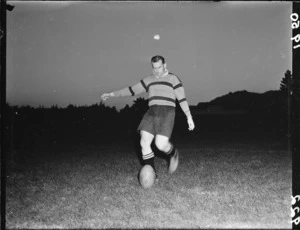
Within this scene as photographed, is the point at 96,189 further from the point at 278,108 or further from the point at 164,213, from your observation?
the point at 278,108

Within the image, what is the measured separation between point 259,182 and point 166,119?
2.17 m

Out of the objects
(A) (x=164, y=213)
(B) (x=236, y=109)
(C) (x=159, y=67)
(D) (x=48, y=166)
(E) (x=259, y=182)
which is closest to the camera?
(A) (x=164, y=213)

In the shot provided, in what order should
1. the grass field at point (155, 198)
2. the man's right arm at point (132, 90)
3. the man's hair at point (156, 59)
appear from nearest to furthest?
the grass field at point (155, 198)
the man's hair at point (156, 59)
the man's right arm at point (132, 90)

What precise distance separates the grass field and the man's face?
6.56ft

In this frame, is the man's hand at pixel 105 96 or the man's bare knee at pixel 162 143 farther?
the man's bare knee at pixel 162 143

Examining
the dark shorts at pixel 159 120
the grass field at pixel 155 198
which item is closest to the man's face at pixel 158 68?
the dark shorts at pixel 159 120

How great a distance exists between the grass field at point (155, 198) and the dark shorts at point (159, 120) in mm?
1010

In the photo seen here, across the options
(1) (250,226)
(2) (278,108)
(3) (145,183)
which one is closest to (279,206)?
(1) (250,226)

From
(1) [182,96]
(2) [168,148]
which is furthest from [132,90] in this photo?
(2) [168,148]

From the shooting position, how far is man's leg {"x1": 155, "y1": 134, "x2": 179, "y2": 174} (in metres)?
5.84

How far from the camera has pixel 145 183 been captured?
5.73 m

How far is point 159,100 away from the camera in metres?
5.70

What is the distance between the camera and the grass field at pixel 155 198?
4285 mm

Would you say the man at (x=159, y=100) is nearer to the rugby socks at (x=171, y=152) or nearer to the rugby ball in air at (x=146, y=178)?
the rugby ball in air at (x=146, y=178)
